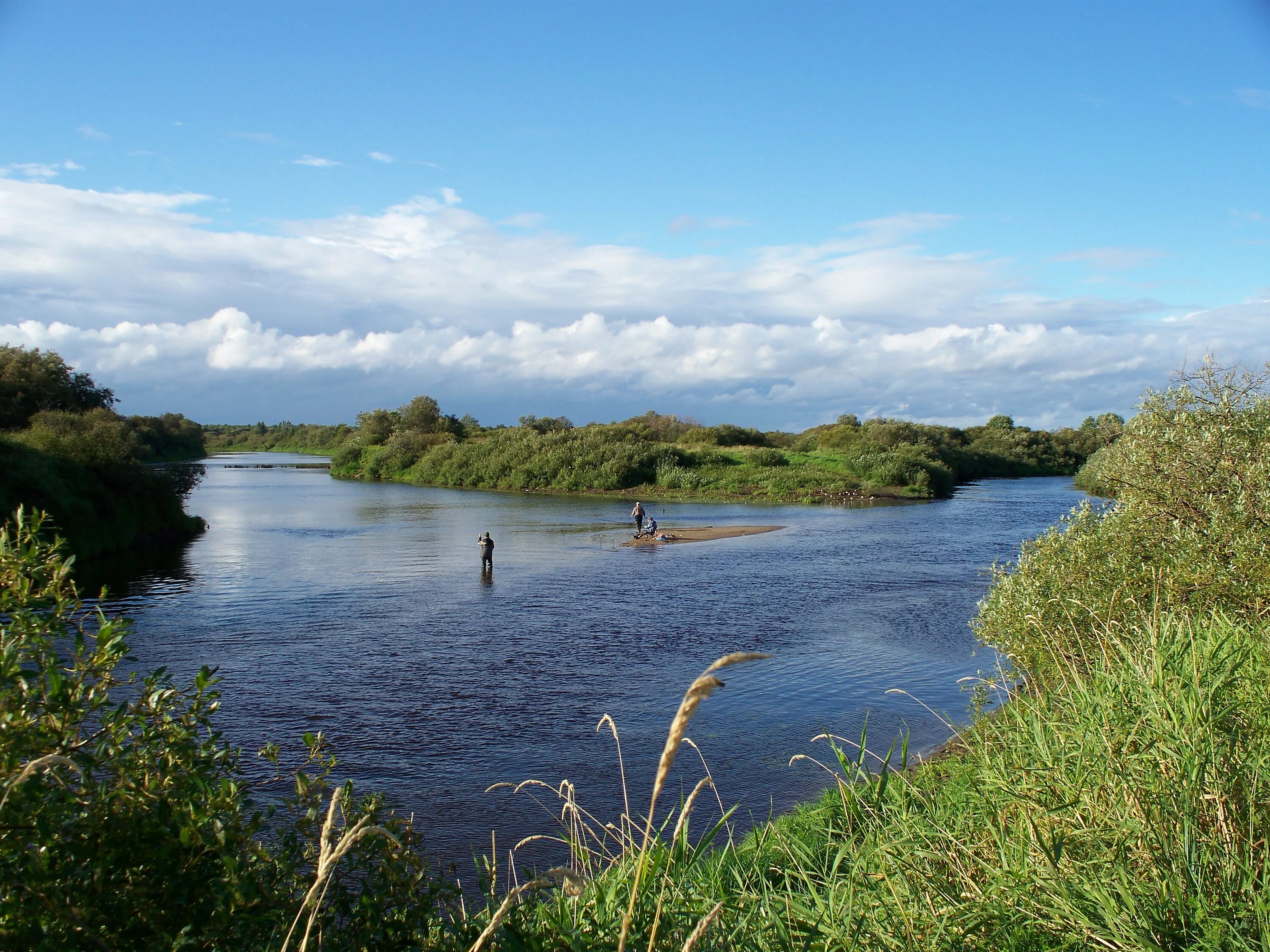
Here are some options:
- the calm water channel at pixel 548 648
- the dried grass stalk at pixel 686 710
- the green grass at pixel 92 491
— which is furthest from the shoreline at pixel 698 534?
the dried grass stalk at pixel 686 710

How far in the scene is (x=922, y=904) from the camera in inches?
176

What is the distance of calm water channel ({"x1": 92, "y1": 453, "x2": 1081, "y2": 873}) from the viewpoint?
11562 millimetres

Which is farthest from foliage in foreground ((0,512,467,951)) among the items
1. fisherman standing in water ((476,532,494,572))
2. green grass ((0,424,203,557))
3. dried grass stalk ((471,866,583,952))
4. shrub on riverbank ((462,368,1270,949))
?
green grass ((0,424,203,557))

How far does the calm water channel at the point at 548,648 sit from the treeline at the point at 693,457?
2930cm

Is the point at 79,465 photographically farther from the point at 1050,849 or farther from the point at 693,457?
the point at 693,457

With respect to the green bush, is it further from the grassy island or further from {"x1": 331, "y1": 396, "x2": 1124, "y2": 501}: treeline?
the grassy island

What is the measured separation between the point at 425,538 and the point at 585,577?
1358 cm

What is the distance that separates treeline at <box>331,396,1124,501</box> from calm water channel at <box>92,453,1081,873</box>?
1153 inches

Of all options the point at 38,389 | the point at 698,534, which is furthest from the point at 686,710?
the point at 38,389

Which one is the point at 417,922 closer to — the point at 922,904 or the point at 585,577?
the point at 922,904

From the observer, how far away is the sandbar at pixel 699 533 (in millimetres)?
38603

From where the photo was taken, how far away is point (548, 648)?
1877 centimetres

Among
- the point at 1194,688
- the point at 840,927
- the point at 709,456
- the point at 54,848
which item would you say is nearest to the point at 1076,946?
the point at 840,927

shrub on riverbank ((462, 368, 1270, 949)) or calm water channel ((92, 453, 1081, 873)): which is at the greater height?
shrub on riverbank ((462, 368, 1270, 949))
